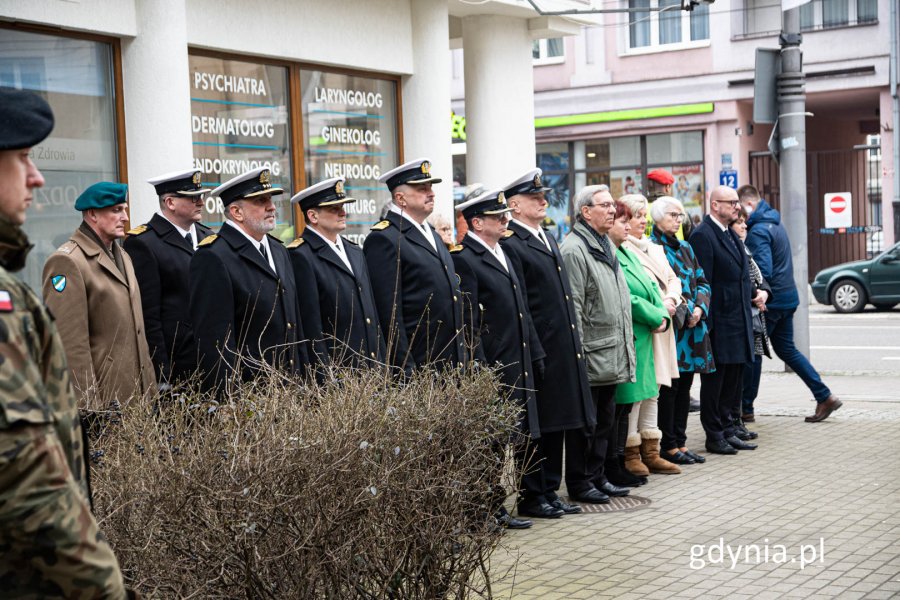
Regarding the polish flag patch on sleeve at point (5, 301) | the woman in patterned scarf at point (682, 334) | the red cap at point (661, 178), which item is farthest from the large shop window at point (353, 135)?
the polish flag patch on sleeve at point (5, 301)

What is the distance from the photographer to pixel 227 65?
11023mm

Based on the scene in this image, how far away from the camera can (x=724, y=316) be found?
10.0m

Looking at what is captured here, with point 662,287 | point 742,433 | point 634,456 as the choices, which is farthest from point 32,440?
point 742,433

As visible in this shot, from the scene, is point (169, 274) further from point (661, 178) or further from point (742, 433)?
point (661, 178)

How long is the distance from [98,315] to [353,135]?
21.3 feet

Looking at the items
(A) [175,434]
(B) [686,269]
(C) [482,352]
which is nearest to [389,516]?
(A) [175,434]

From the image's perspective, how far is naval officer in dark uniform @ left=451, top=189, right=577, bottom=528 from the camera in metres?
7.62

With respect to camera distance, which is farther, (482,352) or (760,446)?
(760,446)

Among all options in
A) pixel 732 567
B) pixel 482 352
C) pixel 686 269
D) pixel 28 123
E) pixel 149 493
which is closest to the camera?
pixel 28 123

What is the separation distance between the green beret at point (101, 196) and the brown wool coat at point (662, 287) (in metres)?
4.01

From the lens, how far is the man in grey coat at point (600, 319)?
8250mm

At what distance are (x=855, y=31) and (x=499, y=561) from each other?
27.8m

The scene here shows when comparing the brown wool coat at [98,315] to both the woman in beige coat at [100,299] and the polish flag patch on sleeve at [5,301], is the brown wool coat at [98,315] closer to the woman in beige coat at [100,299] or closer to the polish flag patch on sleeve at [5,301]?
the woman in beige coat at [100,299]

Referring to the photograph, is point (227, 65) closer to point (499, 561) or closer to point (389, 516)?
point (499, 561)
